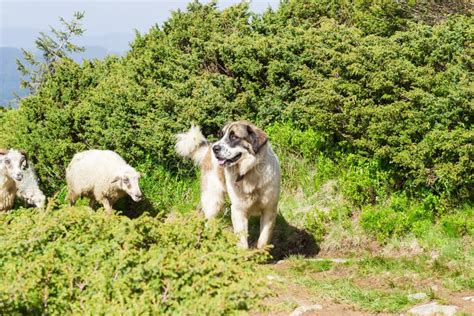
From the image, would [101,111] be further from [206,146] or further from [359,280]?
[359,280]

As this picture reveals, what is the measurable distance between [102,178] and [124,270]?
701cm

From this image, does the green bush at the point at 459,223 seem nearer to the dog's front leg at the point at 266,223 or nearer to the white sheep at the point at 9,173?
the dog's front leg at the point at 266,223

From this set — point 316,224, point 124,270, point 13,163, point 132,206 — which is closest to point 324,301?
point 316,224

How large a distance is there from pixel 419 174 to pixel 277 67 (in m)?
3.51

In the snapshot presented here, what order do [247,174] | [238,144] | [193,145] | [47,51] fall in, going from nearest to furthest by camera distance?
[238,144] → [247,174] → [193,145] → [47,51]

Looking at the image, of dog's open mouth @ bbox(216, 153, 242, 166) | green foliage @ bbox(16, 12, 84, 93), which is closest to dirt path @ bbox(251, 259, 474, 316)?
dog's open mouth @ bbox(216, 153, 242, 166)

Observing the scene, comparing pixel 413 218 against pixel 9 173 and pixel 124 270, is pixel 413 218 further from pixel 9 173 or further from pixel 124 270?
pixel 9 173

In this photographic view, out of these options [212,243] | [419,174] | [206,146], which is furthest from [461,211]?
[212,243]

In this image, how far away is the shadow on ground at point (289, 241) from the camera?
913 cm

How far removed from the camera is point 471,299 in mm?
6492

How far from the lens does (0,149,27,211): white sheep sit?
10.8 metres

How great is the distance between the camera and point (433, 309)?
245 inches

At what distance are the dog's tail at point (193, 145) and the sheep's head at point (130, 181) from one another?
3.69ft

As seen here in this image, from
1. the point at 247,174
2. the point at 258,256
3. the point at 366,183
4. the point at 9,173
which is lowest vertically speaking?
the point at 258,256
